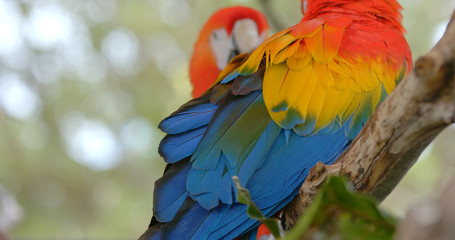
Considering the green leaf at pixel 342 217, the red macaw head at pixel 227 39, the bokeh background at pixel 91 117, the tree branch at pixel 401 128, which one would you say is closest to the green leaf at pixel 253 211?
the green leaf at pixel 342 217

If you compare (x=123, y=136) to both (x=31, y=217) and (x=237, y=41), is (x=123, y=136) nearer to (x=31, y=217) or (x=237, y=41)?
(x=31, y=217)

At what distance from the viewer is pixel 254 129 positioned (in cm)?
109

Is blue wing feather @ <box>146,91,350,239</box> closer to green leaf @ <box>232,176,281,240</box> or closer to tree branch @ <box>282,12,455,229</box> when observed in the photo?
tree branch @ <box>282,12,455,229</box>

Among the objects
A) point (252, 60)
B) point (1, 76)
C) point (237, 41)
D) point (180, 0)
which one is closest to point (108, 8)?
point (180, 0)

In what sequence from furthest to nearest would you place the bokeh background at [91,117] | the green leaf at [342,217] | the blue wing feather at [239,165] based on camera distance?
the bokeh background at [91,117] → the blue wing feather at [239,165] → the green leaf at [342,217]

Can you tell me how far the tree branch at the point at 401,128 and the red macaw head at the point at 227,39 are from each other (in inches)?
38.6

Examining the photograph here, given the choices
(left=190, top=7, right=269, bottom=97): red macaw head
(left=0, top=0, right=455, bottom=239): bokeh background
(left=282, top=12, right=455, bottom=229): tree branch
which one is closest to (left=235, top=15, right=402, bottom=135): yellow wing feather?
(left=282, top=12, right=455, bottom=229): tree branch

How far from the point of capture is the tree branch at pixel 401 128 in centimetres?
66

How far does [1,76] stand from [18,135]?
414mm

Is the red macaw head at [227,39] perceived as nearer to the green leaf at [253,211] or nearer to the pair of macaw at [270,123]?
the pair of macaw at [270,123]

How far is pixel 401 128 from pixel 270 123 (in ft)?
1.20

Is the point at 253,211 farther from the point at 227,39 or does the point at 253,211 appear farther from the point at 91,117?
the point at 91,117

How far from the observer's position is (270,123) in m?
1.10

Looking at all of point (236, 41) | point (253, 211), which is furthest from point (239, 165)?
point (236, 41)
